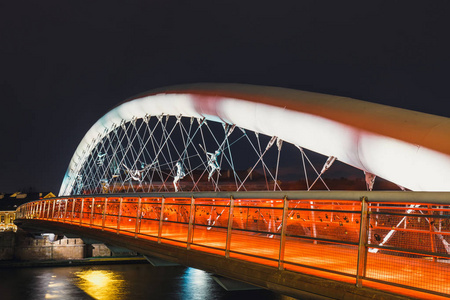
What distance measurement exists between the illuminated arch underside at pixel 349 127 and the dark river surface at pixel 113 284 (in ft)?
49.6

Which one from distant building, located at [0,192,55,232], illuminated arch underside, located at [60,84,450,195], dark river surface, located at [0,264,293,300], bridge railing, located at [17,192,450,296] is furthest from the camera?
distant building, located at [0,192,55,232]

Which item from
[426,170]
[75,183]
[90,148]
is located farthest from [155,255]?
[75,183]

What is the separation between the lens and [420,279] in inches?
207

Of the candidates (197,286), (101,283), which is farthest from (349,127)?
(101,283)

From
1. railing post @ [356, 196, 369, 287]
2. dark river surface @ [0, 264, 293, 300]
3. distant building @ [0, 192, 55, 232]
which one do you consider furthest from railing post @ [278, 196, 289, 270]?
distant building @ [0, 192, 55, 232]

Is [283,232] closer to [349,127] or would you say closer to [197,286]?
[349,127]

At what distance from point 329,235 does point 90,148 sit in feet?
99.3

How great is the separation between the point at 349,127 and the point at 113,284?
2665 cm

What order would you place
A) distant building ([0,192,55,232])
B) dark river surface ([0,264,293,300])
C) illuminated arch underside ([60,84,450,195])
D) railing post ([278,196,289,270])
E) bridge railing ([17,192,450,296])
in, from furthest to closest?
distant building ([0,192,55,232]) < dark river surface ([0,264,293,300]) < illuminated arch underside ([60,84,450,195]) < railing post ([278,196,289,270]) < bridge railing ([17,192,450,296])

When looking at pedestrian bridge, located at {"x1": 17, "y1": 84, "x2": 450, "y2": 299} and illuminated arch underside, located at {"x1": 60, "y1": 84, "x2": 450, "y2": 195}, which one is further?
illuminated arch underside, located at {"x1": 60, "y1": 84, "x2": 450, "y2": 195}

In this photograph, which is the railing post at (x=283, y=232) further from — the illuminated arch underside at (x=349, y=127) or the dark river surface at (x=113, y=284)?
the dark river surface at (x=113, y=284)

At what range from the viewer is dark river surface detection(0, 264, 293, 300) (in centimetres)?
3025

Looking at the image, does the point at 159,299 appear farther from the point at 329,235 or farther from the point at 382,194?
the point at 382,194

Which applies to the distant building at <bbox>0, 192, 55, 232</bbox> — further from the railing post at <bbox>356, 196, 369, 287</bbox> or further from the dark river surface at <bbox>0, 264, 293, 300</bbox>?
the railing post at <bbox>356, 196, 369, 287</bbox>
